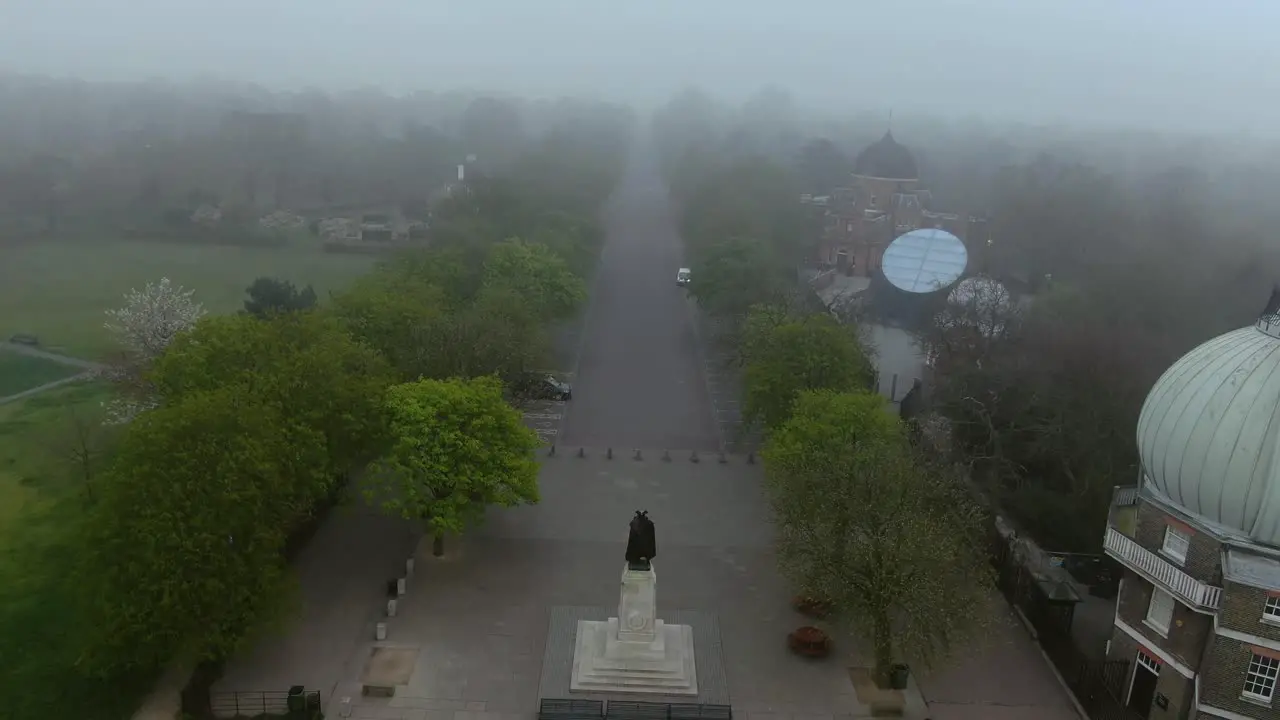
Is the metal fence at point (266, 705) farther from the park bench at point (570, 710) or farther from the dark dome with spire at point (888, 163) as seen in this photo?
the dark dome with spire at point (888, 163)

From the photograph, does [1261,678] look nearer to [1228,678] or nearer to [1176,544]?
[1228,678]

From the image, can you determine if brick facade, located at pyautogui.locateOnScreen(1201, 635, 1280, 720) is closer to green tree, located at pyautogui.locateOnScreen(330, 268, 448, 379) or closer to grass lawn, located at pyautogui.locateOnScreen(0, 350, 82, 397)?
green tree, located at pyautogui.locateOnScreen(330, 268, 448, 379)

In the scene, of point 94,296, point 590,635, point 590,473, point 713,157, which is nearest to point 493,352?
point 590,473

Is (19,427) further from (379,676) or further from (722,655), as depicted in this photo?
(722,655)

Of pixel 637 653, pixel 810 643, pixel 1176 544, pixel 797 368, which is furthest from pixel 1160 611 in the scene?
pixel 797 368

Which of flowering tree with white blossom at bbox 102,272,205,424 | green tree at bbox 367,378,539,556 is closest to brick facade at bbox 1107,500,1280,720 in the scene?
green tree at bbox 367,378,539,556

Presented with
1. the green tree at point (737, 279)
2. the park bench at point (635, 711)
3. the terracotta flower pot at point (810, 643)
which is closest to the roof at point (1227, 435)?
the terracotta flower pot at point (810, 643)
